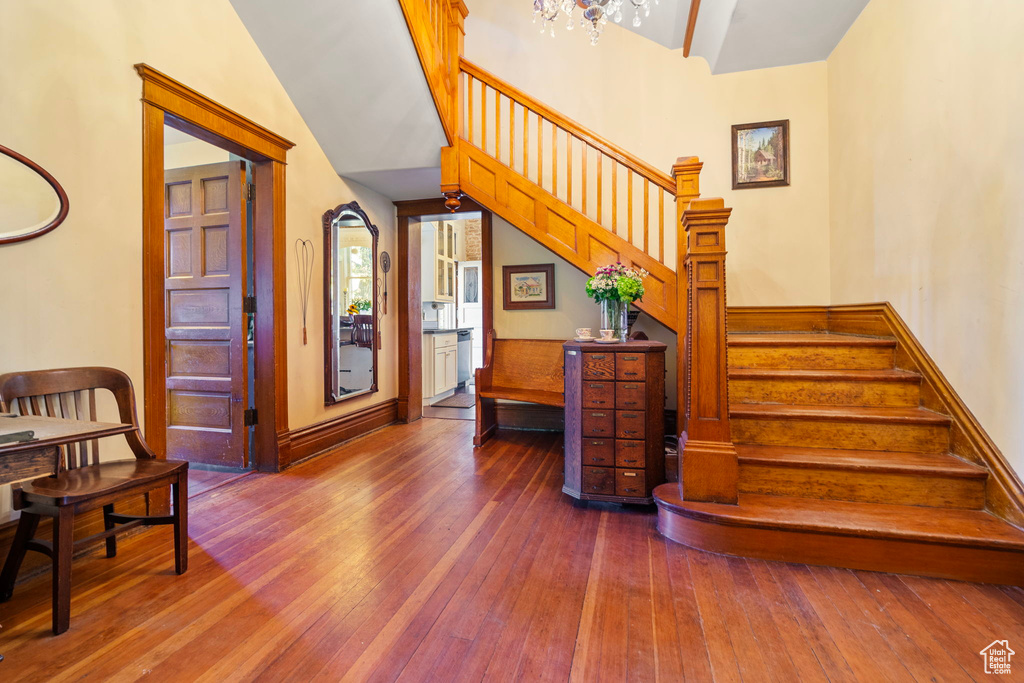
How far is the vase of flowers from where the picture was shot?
109 inches

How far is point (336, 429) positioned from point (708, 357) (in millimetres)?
3039

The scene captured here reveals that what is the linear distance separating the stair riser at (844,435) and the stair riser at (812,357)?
0.60 meters

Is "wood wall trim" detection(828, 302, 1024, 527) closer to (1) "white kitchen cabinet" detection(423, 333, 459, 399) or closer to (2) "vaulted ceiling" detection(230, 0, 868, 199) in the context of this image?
(2) "vaulted ceiling" detection(230, 0, 868, 199)

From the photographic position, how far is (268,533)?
2.24 meters

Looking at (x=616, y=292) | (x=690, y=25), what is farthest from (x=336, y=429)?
(x=690, y=25)

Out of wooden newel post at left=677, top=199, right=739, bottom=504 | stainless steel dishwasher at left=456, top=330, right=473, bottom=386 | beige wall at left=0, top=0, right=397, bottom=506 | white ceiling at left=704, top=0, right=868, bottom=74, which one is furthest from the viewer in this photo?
stainless steel dishwasher at left=456, top=330, right=473, bottom=386

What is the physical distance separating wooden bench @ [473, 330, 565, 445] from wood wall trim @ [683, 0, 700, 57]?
286 cm

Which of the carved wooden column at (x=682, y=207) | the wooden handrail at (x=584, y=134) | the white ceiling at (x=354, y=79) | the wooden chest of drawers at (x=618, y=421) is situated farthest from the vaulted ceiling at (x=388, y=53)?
the wooden chest of drawers at (x=618, y=421)

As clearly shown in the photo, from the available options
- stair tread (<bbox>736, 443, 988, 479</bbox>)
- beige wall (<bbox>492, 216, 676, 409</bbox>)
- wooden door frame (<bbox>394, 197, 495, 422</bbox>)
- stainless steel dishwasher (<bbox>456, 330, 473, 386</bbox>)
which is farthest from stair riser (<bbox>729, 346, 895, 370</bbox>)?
stainless steel dishwasher (<bbox>456, 330, 473, 386</bbox>)

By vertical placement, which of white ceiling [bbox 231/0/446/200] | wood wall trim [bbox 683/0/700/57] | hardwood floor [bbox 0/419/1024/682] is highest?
wood wall trim [bbox 683/0/700/57]

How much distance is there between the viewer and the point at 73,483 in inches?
65.4

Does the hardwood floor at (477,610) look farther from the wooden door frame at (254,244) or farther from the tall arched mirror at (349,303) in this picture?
the tall arched mirror at (349,303)

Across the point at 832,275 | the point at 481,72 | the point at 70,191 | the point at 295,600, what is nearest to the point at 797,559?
the point at 295,600

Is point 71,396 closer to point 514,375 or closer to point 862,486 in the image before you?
point 514,375
